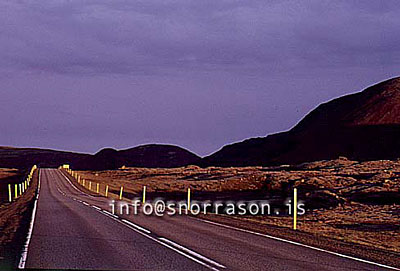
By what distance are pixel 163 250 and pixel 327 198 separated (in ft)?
85.5

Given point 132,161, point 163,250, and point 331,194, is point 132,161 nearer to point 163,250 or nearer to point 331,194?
point 331,194

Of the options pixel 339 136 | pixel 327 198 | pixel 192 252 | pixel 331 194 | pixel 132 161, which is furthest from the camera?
pixel 132 161

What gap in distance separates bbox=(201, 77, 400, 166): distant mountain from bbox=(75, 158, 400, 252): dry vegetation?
2976cm

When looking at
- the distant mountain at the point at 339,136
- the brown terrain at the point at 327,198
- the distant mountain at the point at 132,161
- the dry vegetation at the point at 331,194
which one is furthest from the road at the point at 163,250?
the distant mountain at the point at 132,161

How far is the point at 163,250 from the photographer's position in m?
14.2

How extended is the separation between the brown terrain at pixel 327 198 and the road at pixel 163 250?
1.66 m

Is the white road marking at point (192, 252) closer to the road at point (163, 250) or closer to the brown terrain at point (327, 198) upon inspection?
the road at point (163, 250)

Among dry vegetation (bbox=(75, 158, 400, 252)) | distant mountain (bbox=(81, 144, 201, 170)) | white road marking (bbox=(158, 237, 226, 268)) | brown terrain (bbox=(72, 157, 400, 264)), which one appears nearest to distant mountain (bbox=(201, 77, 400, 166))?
brown terrain (bbox=(72, 157, 400, 264))

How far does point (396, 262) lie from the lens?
1329 centimetres

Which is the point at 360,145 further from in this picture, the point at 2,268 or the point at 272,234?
the point at 2,268

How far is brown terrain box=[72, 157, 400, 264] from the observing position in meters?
19.5

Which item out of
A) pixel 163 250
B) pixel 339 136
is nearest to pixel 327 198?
pixel 163 250

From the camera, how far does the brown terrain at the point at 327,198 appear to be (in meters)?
19.5

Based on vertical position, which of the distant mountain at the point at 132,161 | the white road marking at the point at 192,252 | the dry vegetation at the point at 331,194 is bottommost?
the white road marking at the point at 192,252
